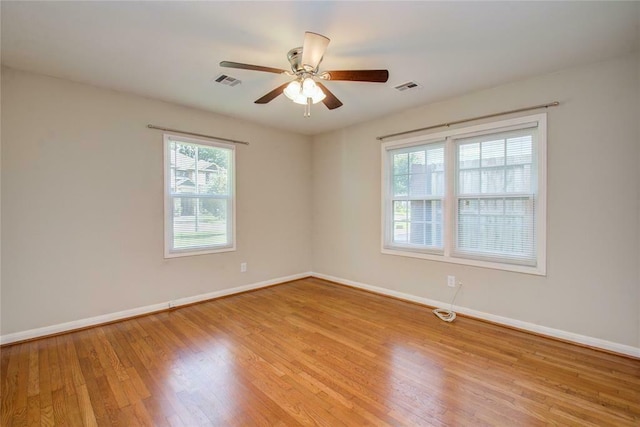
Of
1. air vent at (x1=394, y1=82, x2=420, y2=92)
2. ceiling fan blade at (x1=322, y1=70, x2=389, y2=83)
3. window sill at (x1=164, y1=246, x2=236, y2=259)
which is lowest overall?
window sill at (x1=164, y1=246, x2=236, y2=259)

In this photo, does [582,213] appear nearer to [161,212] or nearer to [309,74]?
[309,74]

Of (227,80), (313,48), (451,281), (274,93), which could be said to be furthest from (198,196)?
(451,281)

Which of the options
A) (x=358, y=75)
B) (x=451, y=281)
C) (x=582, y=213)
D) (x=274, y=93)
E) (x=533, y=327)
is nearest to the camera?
(x=358, y=75)

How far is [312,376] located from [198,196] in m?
2.70

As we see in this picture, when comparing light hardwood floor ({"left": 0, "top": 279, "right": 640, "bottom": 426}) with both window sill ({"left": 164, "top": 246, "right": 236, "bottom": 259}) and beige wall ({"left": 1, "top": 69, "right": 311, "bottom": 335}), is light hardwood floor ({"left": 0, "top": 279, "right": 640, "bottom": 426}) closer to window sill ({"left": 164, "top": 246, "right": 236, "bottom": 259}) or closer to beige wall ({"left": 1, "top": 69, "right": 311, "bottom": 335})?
beige wall ({"left": 1, "top": 69, "right": 311, "bottom": 335})

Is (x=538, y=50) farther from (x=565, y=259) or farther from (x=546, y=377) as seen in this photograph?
(x=546, y=377)

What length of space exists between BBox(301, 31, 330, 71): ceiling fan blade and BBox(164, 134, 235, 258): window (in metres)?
2.33

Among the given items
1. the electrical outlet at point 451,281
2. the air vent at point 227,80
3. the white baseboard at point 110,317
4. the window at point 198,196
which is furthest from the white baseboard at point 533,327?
the air vent at point 227,80

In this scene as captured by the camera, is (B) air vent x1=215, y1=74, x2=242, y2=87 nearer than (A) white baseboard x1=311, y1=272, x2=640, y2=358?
No

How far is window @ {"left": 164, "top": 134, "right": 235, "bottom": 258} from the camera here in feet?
12.1

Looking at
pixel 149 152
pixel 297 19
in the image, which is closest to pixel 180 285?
pixel 149 152

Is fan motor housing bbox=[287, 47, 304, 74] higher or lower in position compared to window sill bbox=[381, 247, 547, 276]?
higher

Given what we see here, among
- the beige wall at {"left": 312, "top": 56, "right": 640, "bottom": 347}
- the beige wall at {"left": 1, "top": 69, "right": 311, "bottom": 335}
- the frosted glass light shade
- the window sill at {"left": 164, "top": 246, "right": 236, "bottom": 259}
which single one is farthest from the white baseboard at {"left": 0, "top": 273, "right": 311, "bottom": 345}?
the frosted glass light shade

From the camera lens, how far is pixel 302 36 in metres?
2.24
